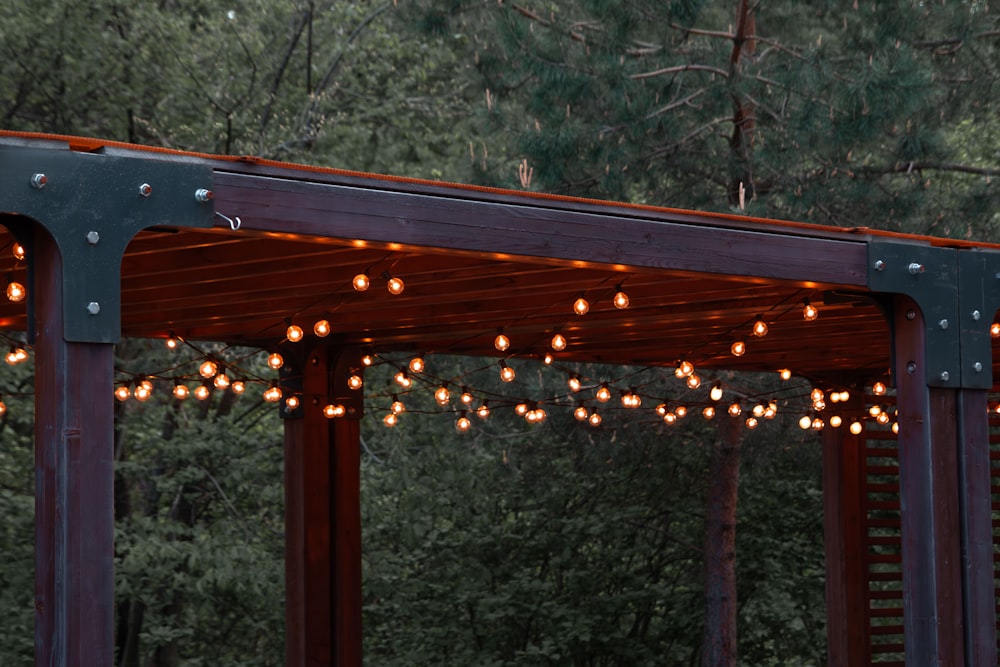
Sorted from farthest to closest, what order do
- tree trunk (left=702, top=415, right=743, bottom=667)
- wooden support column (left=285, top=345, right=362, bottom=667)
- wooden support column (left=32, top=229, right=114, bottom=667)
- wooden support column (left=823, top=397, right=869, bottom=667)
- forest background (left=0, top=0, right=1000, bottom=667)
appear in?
tree trunk (left=702, top=415, right=743, bottom=667) → forest background (left=0, top=0, right=1000, bottom=667) → wooden support column (left=823, top=397, right=869, bottom=667) → wooden support column (left=285, top=345, right=362, bottom=667) → wooden support column (left=32, top=229, right=114, bottom=667)

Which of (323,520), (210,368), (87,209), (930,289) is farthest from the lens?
(323,520)

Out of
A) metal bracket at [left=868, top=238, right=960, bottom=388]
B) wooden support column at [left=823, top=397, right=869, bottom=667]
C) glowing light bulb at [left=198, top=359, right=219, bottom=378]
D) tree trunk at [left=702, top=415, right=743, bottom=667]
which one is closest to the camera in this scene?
metal bracket at [left=868, top=238, right=960, bottom=388]

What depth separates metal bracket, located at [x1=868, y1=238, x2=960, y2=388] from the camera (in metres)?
6.00

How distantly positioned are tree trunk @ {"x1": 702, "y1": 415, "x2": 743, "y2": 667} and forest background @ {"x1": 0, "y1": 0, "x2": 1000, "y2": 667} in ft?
0.42

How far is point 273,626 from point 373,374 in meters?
2.74

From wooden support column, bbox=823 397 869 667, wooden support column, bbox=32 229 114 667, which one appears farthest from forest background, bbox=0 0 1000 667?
wooden support column, bbox=32 229 114 667

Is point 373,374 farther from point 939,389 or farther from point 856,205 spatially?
point 939,389

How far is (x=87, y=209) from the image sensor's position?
4176mm

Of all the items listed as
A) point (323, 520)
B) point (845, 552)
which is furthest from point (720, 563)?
point (323, 520)

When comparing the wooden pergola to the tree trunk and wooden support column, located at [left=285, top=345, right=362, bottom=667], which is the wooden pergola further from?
the tree trunk

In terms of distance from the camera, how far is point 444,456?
47.4ft

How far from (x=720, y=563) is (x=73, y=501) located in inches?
368

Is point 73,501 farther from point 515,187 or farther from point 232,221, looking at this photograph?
point 515,187

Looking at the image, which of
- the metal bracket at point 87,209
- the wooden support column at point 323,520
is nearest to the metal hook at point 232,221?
the metal bracket at point 87,209
